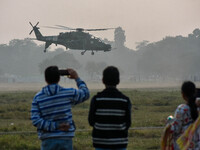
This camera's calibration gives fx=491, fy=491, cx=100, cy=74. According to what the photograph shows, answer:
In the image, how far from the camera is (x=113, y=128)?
23.2ft

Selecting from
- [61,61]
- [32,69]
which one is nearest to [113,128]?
[61,61]

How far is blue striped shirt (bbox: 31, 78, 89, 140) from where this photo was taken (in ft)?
23.5

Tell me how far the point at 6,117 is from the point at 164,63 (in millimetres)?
145962

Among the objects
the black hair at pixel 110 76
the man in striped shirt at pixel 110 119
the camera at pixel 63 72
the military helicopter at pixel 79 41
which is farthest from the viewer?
the military helicopter at pixel 79 41

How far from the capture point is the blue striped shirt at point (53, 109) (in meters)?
7.15

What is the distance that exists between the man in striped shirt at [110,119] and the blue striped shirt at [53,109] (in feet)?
1.07

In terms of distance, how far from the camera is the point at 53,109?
7.20m

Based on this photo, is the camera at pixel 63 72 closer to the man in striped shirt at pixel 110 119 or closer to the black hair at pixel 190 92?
the man in striped shirt at pixel 110 119

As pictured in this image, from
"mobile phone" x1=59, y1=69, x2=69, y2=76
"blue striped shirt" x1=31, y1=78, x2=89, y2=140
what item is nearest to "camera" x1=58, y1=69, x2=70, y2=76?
"mobile phone" x1=59, y1=69, x2=69, y2=76

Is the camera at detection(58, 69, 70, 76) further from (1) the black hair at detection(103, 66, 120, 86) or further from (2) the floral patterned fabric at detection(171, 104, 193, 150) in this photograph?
(2) the floral patterned fabric at detection(171, 104, 193, 150)

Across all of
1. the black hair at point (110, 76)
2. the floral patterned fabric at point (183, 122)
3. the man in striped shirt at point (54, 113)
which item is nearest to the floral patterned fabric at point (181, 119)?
the floral patterned fabric at point (183, 122)

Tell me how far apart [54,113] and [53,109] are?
0.06m

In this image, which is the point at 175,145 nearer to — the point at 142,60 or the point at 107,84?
the point at 107,84

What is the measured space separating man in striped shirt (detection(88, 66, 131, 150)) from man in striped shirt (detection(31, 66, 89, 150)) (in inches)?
12.5
